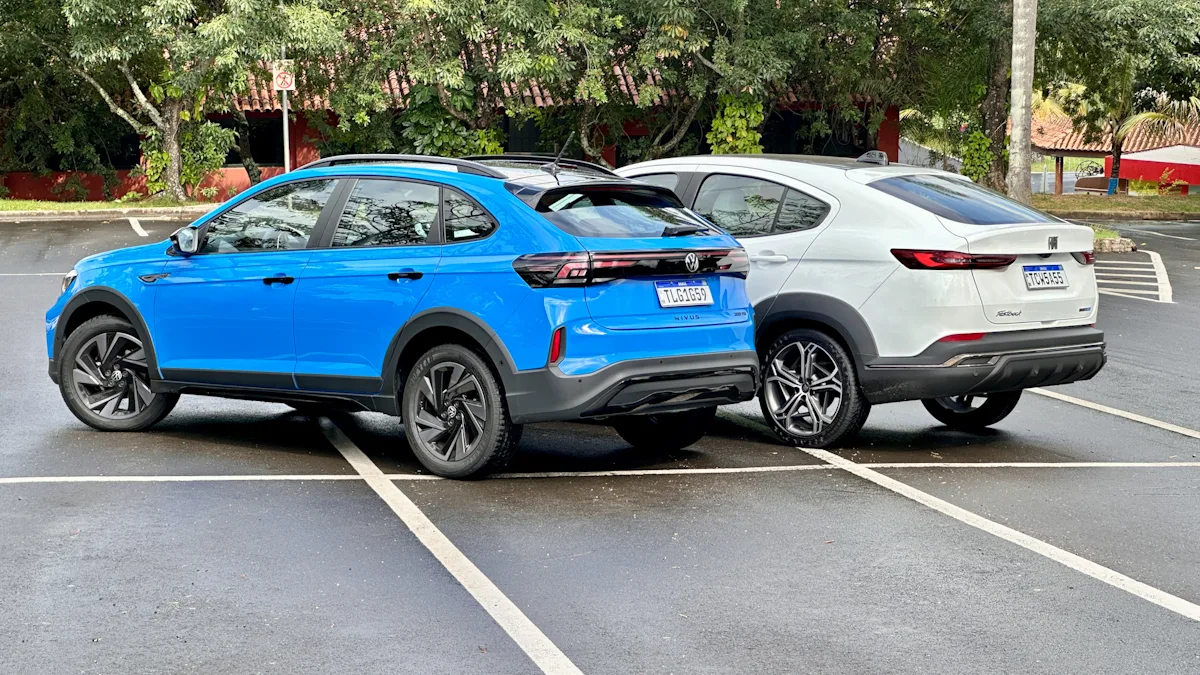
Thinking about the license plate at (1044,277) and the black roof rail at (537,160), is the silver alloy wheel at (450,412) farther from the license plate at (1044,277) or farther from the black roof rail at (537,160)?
the license plate at (1044,277)

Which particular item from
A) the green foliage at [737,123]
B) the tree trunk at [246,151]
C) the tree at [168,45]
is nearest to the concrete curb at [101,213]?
A: the tree at [168,45]

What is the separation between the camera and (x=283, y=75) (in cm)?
2936

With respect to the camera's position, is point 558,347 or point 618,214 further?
point 618,214

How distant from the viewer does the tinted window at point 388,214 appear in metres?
8.36

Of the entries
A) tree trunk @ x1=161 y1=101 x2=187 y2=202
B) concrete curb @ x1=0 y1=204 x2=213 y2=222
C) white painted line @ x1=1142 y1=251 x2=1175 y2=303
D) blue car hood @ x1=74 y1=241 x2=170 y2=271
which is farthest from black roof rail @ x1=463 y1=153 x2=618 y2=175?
tree trunk @ x1=161 y1=101 x2=187 y2=202

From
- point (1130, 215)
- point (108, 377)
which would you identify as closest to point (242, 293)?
point (108, 377)

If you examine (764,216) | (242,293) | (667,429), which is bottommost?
(667,429)

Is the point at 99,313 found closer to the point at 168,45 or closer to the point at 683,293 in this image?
Answer: the point at 683,293

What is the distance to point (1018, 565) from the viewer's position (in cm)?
657

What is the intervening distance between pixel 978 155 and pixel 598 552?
3242cm

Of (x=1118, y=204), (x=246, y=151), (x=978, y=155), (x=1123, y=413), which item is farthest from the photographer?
(x=1118, y=204)

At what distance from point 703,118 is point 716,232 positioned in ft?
98.3

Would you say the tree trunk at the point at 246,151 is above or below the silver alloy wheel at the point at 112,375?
above

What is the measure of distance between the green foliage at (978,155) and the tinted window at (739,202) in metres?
28.7
